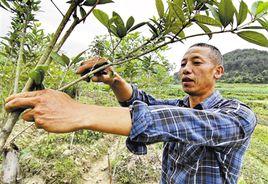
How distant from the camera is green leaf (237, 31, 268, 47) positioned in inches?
36.3

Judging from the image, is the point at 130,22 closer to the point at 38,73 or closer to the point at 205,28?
the point at 205,28

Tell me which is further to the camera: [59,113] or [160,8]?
[160,8]

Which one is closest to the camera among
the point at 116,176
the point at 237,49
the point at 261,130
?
the point at 116,176

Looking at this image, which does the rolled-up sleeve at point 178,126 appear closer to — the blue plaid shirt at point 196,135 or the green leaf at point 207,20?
the blue plaid shirt at point 196,135

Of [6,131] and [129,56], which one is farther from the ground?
[129,56]

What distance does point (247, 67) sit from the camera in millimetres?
58844

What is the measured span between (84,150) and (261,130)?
49.8 feet

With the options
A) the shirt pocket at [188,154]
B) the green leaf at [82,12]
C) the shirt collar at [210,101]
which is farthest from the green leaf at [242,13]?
the shirt collar at [210,101]

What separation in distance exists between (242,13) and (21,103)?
62 centimetres

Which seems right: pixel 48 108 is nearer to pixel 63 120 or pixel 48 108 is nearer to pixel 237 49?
pixel 63 120

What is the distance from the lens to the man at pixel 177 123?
0.80 meters

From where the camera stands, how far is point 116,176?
17.4ft

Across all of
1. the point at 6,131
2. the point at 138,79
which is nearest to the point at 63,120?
the point at 6,131

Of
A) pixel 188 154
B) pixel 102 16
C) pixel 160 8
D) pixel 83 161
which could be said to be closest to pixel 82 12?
pixel 102 16
